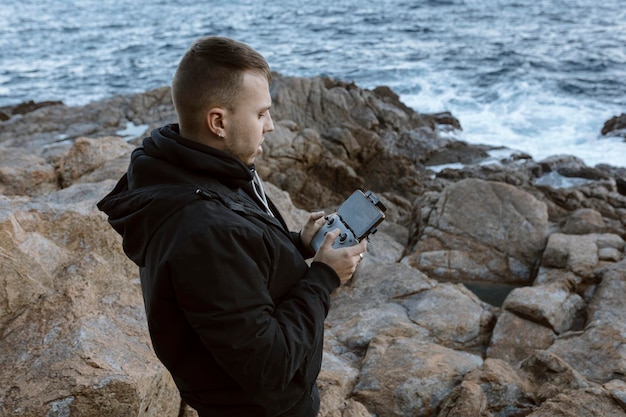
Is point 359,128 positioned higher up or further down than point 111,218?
further down

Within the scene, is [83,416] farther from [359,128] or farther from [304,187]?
[359,128]

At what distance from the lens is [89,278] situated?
4133mm

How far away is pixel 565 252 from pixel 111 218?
761cm

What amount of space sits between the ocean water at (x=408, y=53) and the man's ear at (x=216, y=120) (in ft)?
55.8

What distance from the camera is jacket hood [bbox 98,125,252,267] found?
1866mm

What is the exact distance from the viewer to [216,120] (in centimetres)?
197

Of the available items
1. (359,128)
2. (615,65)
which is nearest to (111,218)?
(359,128)

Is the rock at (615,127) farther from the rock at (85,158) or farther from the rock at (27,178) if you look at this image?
the rock at (27,178)

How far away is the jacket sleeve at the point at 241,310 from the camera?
175 cm

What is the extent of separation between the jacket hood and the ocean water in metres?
17.0

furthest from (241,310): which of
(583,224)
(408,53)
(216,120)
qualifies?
(408,53)

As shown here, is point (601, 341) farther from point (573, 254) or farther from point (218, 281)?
point (218, 281)

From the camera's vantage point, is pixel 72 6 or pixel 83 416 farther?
pixel 72 6

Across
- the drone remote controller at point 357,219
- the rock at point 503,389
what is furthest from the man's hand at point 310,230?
the rock at point 503,389
